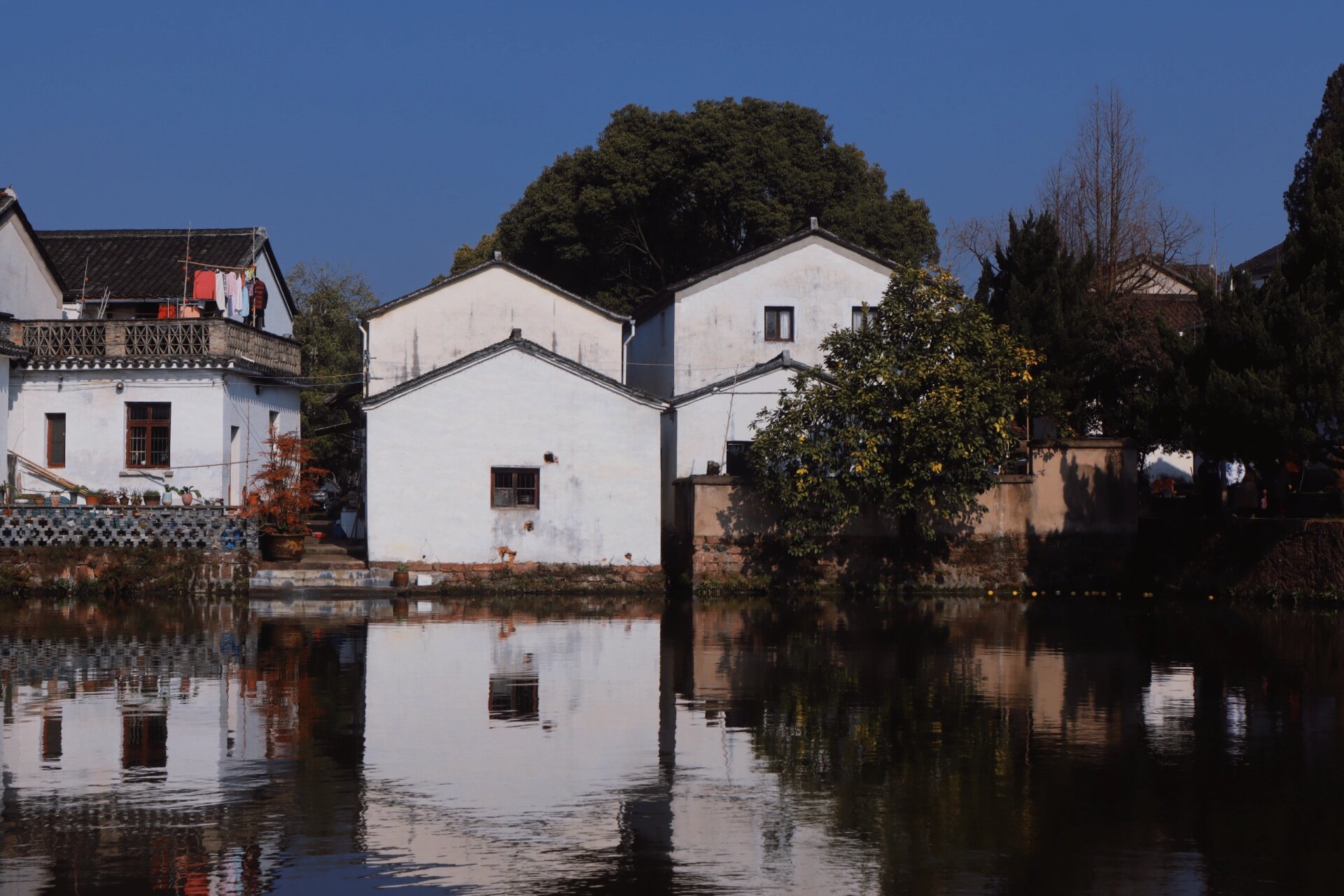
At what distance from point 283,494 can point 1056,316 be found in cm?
1673

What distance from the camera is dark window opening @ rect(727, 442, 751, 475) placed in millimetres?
31562

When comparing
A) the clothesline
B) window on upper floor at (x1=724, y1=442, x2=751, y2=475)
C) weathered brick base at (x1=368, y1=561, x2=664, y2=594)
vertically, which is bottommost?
weathered brick base at (x1=368, y1=561, x2=664, y2=594)

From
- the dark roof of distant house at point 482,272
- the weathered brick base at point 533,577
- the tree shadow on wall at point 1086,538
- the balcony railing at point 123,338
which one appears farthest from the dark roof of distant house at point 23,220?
the tree shadow on wall at point 1086,538

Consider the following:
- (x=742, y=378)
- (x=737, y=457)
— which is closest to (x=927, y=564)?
(x=737, y=457)

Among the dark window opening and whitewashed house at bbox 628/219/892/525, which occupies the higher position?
whitewashed house at bbox 628/219/892/525

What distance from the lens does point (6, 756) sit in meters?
11.4

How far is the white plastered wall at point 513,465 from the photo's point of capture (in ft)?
95.0

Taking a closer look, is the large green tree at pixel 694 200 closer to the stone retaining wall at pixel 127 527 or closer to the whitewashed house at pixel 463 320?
the whitewashed house at pixel 463 320

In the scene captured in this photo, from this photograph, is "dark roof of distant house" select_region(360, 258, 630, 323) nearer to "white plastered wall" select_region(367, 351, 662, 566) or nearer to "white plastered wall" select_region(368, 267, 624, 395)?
"white plastered wall" select_region(368, 267, 624, 395)

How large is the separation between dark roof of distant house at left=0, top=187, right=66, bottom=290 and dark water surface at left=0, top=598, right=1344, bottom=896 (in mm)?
15093

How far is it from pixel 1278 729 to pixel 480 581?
61.2 ft

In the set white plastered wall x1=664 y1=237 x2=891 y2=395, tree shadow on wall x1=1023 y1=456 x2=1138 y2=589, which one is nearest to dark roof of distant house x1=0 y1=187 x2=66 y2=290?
white plastered wall x1=664 y1=237 x2=891 y2=395

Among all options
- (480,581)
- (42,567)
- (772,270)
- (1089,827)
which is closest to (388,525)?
(480,581)

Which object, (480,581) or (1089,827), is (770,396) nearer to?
(480,581)
